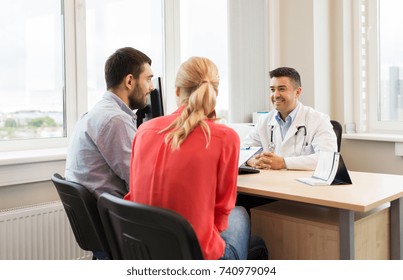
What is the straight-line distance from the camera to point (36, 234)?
2.17 metres

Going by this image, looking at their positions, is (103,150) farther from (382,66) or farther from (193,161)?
(382,66)

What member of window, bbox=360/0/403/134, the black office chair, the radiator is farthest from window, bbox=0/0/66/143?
window, bbox=360/0/403/134

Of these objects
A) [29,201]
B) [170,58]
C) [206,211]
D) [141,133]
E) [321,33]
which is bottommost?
[29,201]

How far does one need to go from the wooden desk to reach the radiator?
3.50 ft

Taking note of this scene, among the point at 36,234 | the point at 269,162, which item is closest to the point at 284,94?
the point at 269,162

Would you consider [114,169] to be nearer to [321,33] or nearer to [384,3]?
[321,33]

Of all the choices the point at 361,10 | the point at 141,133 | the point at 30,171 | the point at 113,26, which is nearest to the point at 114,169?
the point at 141,133

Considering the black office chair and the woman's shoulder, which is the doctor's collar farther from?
the black office chair

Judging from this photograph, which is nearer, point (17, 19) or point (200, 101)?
point (200, 101)

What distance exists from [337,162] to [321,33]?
6.50ft

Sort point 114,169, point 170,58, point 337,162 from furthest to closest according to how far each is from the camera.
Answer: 1. point 170,58
2. point 337,162
3. point 114,169

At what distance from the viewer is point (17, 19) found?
2387mm

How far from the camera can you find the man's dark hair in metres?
1.78

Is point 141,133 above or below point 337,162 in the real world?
above
